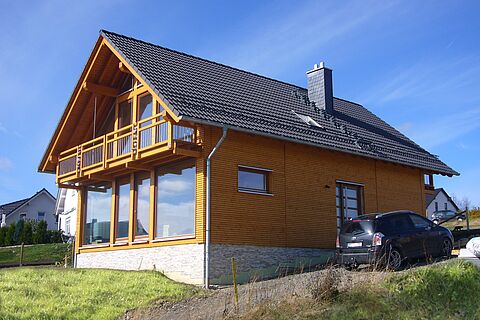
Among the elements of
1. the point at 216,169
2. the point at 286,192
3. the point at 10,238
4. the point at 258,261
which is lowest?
the point at 258,261

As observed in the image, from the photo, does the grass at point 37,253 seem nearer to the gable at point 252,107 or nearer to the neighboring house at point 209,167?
the neighboring house at point 209,167

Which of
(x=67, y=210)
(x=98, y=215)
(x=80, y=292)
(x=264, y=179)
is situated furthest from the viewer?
(x=67, y=210)

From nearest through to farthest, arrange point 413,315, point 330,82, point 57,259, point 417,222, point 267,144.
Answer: point 413,315 < point 417,222 < point 267,144 < point 330,82 < point 57,259

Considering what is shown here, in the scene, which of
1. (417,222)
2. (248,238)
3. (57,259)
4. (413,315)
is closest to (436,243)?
(417,222)

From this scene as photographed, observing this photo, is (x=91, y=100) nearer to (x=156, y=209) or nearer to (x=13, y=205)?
(x=156, y=209)

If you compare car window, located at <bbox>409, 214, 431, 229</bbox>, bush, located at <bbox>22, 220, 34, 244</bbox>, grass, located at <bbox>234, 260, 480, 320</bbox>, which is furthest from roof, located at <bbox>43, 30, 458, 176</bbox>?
bush, located at <bbox>22, 220, 34, 244</bbox>

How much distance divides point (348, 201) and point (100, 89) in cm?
968

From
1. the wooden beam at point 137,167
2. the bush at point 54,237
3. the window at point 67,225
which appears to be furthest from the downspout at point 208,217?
the window at point 67,225

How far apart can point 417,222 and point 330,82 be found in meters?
10.5

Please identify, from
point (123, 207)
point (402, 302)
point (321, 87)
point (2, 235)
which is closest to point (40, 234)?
point (2, 235)

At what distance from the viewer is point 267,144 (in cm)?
1948

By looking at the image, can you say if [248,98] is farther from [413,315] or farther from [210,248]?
[413,315]

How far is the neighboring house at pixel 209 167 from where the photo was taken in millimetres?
17781

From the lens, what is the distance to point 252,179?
19.1 m
